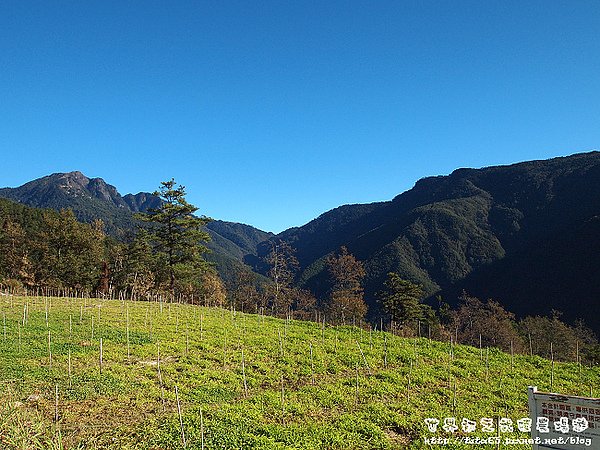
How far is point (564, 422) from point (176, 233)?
33.4m

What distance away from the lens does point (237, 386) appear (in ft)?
39.0

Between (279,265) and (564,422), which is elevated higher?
(279,265)

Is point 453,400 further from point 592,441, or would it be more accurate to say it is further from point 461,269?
point 461,269

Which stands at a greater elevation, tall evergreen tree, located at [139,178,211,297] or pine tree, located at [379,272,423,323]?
tall evergreen tree, located at [139,178,211,297]

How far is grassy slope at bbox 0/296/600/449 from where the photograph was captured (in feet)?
27.7

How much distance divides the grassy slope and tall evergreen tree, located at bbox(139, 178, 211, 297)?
1410 cm

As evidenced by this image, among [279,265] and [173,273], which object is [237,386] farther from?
[279,265]

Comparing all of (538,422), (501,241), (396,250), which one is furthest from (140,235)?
(501,241)

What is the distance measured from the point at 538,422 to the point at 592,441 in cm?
61

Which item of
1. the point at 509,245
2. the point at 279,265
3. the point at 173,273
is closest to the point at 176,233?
the point at 173,273

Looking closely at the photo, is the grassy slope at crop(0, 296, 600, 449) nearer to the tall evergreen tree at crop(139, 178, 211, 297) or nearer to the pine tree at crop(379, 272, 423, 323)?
the tall evergreen tree at crop(139, 178, 211, 297)

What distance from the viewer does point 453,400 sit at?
452 inches

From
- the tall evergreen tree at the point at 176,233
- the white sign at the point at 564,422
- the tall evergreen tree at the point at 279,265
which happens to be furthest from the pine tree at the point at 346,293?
the white sign at the point at 564,422

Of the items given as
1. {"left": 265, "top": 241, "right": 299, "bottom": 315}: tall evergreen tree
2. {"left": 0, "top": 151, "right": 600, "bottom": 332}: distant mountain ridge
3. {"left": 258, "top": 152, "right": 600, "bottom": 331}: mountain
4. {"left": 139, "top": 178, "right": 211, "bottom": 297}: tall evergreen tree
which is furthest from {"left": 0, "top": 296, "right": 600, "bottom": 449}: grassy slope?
{"left": 258, "top": 152, "right": 600, "bottom": 331}: mountain
